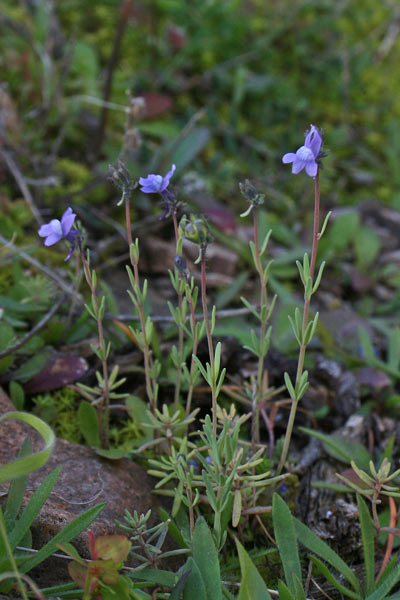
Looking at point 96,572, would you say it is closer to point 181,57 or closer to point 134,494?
point 134,494

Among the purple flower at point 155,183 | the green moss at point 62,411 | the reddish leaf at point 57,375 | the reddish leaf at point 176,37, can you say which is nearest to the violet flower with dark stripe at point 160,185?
the purple flower at point 155,183

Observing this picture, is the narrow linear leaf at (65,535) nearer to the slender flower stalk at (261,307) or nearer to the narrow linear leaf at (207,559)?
the narrow linear leaf at (207,559)

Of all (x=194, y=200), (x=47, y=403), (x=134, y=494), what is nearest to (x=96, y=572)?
(x=134, y=494)

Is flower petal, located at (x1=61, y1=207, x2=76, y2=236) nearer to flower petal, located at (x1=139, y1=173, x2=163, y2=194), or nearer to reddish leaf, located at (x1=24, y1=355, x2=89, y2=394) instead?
flower petal, located at (x1=139, y1=173, x2=163, y2=194)

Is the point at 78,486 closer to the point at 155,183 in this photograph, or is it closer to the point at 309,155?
the point at 155,183

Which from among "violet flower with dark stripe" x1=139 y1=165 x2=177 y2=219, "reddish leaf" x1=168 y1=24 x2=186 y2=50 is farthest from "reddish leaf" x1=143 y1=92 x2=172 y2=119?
"violet flower with dark stripe" x1=139 y1=165 x2=177 y2=219
